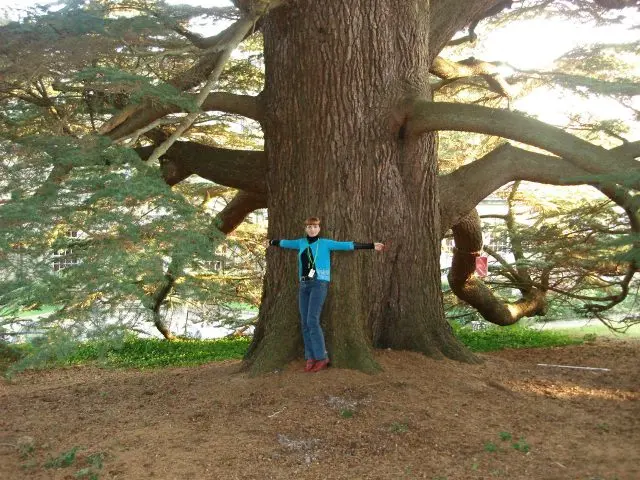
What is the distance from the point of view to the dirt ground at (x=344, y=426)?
→ 16.0 ft

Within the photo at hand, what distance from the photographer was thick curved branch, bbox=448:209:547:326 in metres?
11.2

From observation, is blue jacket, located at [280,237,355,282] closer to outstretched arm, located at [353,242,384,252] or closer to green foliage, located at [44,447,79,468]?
outstretched arm, located at [353,242,384,252]

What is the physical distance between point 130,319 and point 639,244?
3.87 metres

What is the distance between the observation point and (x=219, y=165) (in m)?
8.91

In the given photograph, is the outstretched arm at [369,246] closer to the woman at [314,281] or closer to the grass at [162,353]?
the woman at [314,281]

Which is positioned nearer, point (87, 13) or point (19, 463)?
point (19, 463)

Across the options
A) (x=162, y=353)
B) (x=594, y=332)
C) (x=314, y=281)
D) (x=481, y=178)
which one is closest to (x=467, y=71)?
(x=481, y=178)

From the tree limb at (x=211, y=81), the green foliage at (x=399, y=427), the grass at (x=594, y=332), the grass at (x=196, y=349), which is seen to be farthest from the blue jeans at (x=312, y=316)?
the grass at (x=594, y=332)

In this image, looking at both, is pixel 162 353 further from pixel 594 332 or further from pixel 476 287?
pixel 594 332

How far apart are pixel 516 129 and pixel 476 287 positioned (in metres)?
6.26

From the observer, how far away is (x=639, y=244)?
15.4 ft

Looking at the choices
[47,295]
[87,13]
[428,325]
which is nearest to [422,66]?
[428,325]

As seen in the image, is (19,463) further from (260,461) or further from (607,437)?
(607,437)

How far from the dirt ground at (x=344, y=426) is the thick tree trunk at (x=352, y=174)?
434mm
